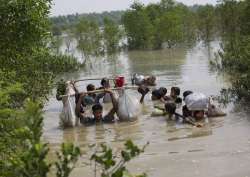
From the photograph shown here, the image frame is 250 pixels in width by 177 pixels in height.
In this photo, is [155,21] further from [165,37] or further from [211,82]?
[211,82]

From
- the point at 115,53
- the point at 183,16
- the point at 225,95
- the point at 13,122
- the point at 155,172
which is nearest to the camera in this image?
the point at 13,122

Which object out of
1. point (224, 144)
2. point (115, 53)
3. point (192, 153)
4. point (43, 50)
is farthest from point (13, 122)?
point (115, 53)

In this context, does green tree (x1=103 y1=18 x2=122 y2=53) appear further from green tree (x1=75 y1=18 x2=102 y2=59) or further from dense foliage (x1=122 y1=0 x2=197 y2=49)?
dense foliage (x1=122 y1=0 x2=197 y2=49)

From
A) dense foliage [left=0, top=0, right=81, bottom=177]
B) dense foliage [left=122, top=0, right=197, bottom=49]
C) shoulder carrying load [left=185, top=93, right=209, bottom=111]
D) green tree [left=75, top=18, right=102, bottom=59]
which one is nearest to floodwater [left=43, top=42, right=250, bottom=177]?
shoulder carrying load [left=185, top=93, right=209, bottom=111]

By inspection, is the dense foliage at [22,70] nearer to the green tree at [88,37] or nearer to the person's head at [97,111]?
the person's head at [97,111]

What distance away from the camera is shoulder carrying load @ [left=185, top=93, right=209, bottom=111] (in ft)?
37.9

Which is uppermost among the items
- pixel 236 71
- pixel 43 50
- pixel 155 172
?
pixel 43 50

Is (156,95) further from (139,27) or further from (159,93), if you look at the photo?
(139,27)

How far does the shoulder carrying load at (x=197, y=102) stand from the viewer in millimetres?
11555

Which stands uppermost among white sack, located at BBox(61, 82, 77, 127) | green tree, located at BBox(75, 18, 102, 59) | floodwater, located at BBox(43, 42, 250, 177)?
green tree, located at BBox(75, 18, 102, 59)

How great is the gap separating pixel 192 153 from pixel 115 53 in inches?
1481

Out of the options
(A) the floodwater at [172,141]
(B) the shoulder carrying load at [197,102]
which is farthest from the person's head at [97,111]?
(B) the shoulder carrying load at [197,102]

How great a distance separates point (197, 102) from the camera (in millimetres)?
11609

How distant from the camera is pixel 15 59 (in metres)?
10.5
